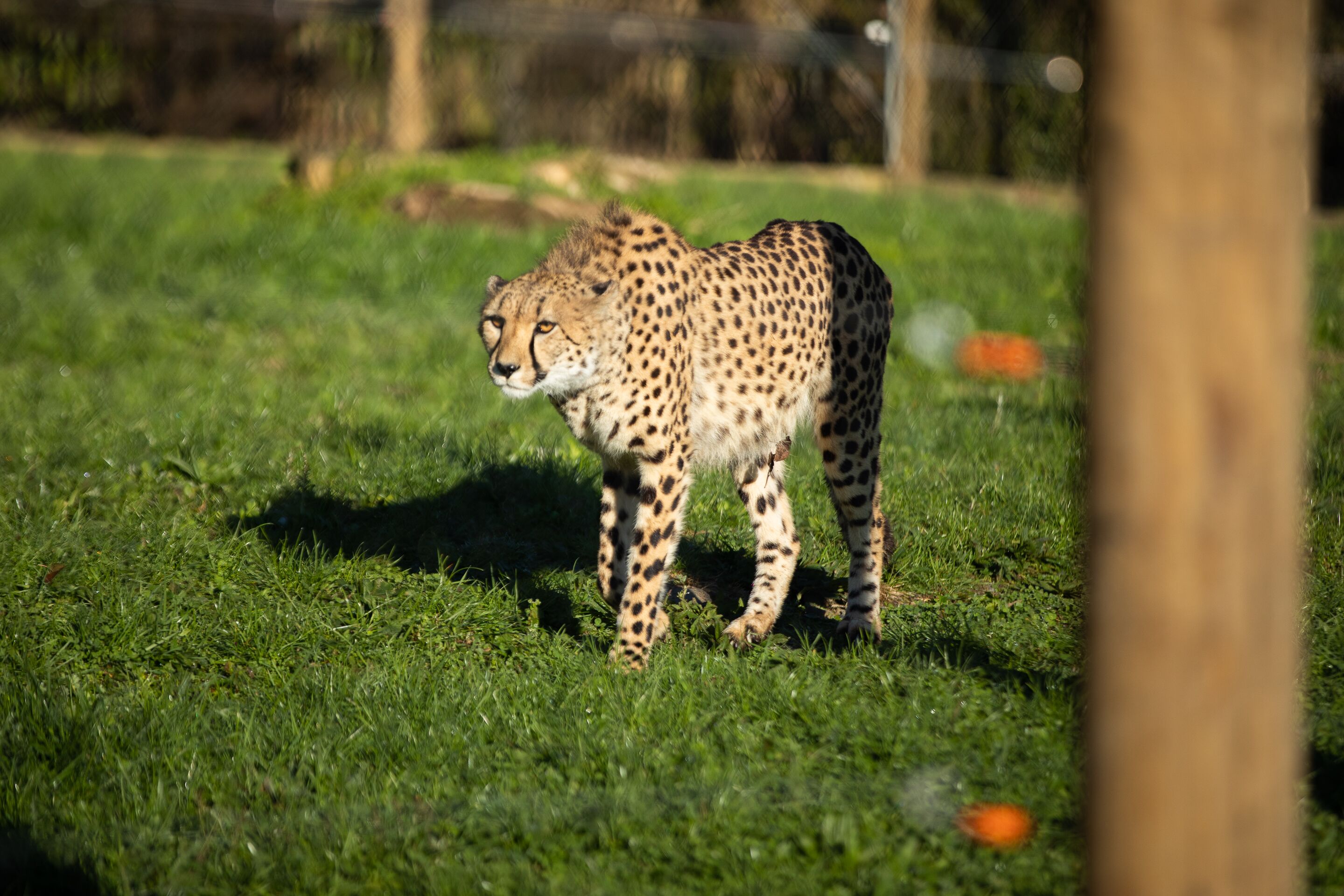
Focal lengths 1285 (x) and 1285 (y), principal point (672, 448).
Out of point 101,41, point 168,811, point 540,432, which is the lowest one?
point 168,811

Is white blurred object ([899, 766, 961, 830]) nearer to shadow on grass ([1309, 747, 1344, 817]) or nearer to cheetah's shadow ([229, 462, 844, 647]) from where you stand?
shadow on grass ([1309, 747, 1344, 817])

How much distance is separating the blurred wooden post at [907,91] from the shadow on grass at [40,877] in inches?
436

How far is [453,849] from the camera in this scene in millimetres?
2832

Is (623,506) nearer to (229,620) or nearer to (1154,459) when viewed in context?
(229,620)

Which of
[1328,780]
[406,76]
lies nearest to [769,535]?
[1328,780]

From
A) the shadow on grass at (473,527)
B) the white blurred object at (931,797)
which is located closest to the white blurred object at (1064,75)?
the shadow on grass at (473,527)

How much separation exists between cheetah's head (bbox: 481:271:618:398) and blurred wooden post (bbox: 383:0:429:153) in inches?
328

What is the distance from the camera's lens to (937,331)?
7812mm

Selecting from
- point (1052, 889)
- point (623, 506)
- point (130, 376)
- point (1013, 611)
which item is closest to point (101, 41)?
point (130, 376)

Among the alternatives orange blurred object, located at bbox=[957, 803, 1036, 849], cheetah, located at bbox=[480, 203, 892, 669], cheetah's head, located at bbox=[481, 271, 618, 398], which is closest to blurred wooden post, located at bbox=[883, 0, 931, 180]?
cheetah, located at bbox=[480, 203, 892, 669]

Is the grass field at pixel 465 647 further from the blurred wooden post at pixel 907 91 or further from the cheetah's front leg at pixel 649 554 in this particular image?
the blurred wooden post at pixel 907 91

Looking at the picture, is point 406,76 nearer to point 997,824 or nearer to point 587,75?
point 587,75

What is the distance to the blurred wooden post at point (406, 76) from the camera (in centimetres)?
1123

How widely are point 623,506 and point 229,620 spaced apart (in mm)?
1280
